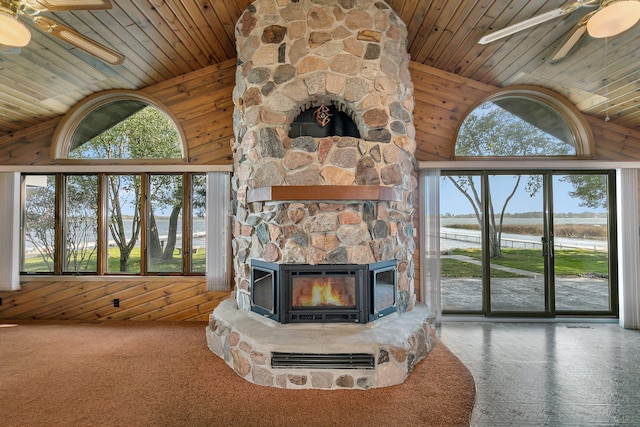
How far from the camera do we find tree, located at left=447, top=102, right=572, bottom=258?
174 inches

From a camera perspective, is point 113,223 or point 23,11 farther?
point 113,223

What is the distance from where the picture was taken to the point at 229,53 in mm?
4223

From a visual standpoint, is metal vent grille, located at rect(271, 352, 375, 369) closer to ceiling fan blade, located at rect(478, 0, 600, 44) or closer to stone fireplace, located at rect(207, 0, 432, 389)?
stone fireplace, located at rect(207, 0, 432, 389)

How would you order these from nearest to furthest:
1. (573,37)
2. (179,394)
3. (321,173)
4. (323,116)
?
(573,37), (179,394), (321,173), (323,116)

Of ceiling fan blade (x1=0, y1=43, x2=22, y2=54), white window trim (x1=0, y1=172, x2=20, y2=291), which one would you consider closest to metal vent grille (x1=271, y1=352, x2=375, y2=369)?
ceiling fan blade (x1=0, y1=43, x2=22, y2=54)

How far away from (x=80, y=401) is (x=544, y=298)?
5255 millimetres

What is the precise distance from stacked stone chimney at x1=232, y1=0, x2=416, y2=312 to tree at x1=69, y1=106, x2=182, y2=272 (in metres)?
1.68

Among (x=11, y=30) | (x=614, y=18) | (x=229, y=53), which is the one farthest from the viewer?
(x=229, y=53)

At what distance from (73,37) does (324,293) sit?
9.42 ft

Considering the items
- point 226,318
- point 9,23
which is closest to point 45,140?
point 9,23

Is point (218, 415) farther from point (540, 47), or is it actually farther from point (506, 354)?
point (540, 47)

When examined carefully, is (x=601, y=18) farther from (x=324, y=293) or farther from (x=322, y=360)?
(x=322, y=360)

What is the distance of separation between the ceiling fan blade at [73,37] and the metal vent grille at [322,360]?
276cm

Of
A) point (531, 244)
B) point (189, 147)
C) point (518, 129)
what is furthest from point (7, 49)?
point (531, 244)
